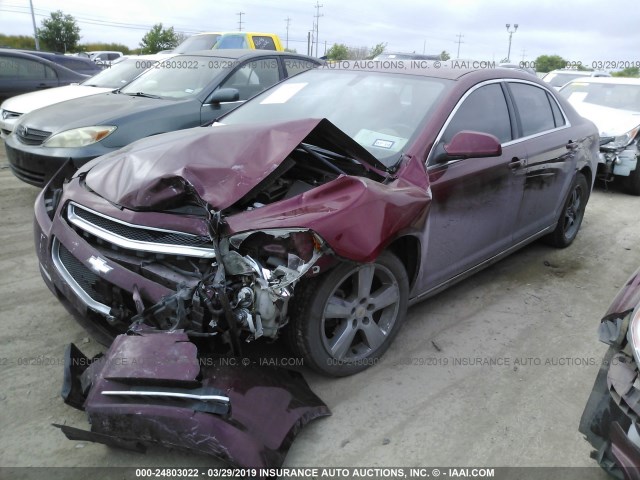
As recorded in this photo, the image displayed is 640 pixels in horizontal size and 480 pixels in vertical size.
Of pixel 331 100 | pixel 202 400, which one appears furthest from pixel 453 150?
pixel 202 400

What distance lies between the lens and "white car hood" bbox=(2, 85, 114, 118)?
6920mm

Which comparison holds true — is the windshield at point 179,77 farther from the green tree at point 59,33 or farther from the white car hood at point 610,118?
the green tree at point 59,33

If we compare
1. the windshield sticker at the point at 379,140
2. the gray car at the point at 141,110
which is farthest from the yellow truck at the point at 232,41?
the windshield sticker at the point at 379,140

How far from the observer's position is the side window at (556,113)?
14.6ft

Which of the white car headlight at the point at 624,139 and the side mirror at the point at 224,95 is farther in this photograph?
the white car headlight at the point at 624,139

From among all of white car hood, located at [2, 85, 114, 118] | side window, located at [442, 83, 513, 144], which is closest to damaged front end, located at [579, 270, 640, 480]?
side window, located at [442, 83, 513, 144]

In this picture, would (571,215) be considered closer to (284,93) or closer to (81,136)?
(284,93)

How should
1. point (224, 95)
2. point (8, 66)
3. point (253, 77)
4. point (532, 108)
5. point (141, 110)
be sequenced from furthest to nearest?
point (8, 66)
point (253, 77)
point (224, 95)
point (141, 110)
point (532, 108)

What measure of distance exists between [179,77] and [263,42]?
5.78 meters

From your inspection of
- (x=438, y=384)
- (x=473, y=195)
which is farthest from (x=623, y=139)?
(x=438, y=384)

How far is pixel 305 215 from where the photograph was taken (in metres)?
2.33

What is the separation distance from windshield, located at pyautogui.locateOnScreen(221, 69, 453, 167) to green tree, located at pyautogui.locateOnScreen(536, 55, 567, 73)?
1978 inches

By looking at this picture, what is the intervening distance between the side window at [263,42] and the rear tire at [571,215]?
8.06 m

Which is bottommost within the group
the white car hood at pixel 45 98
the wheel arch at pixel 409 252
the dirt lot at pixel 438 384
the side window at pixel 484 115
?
the dirt lot at pixel 438 384
